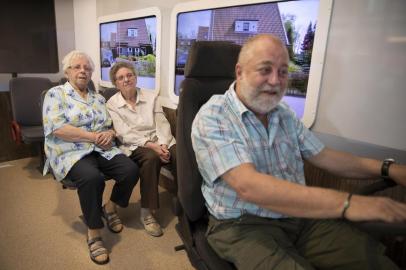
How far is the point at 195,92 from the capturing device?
52.2 inches

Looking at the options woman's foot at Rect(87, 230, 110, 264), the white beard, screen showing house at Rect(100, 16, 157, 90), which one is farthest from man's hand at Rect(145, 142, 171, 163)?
the white beard

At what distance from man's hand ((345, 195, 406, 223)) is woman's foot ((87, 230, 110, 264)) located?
151 cm

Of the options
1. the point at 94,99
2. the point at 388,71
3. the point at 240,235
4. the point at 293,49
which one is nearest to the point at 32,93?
the point at 94,99

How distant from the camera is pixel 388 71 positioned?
1.43 m

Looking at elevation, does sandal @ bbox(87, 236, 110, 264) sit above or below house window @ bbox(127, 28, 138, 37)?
below

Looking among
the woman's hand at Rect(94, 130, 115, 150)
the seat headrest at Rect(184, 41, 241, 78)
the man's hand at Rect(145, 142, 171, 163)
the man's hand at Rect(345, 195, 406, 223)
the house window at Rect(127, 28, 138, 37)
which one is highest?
the house window at Rect(127, 28, 138, 37)

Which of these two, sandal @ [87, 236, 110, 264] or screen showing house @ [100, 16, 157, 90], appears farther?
screen showing house @ [100, 16, 157, 90]

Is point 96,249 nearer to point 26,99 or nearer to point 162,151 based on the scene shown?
point 162,151

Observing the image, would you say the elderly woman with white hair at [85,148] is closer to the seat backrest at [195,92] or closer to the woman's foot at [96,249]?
the woman's foot at [96,249]

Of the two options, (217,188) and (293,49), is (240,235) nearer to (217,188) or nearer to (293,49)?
(217,188)

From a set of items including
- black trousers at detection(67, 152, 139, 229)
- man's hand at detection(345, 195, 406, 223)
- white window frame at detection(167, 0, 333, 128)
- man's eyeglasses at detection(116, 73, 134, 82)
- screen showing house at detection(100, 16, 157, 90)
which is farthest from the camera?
screen showing house at detection(100, 16, 157, 90)

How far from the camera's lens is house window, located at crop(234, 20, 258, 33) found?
197 cm

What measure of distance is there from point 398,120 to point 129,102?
5.80 ft

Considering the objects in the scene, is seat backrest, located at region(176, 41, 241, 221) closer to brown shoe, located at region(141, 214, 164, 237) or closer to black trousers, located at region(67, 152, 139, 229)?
black trousers, located at region(67, 152, 139, 229)
